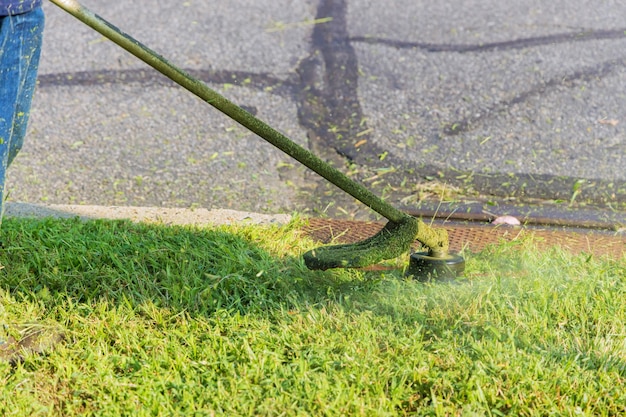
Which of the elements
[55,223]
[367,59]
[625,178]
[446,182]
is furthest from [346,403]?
[367,59]

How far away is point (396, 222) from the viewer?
7.98 ft

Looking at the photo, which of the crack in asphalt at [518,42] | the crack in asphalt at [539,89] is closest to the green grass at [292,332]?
the crack in asphalt at [539,89]

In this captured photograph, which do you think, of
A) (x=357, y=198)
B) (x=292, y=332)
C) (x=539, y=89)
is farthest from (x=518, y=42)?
(x=292, y=332)

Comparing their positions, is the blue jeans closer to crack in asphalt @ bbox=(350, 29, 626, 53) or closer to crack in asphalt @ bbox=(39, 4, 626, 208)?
crack in asphalt @ bbox=(39, 4, 626, 208)

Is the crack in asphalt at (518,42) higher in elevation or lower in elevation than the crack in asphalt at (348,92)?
higher

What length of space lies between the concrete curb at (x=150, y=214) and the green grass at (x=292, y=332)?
1.02 ft

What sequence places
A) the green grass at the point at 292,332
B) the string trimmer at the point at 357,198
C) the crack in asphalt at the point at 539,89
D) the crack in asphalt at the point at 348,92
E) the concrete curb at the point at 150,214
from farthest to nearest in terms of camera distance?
1. the crack in asphalt at the point at 539,89
2. the crack in asphalt at the point at 348,92
3. the concrete curb at the point at 150,214
4. the string trimmer at the point at 357,198
5. the green grass at the point at 292,332

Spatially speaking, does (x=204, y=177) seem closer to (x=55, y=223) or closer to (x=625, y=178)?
(x=55, y=223)

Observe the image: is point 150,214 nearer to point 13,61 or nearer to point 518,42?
point 13,61

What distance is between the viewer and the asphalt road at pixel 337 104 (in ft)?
11.9

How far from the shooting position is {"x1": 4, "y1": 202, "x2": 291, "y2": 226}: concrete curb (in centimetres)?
314

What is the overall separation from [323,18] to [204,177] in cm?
175

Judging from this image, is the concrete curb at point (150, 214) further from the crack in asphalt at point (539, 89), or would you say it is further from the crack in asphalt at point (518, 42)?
the crack in asphalt at point (518, 42)

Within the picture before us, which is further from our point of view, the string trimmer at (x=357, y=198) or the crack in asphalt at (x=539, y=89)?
the crack in asphalt at (x=539, y=89)
